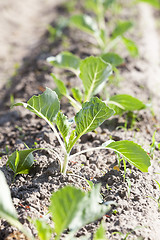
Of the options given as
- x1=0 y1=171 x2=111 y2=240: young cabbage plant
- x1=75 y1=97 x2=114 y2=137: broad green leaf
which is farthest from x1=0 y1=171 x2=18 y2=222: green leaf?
x1=75 y1=97 x2=114 y2=137: broad green leaf

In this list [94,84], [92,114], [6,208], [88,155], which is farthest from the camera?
[94,84]

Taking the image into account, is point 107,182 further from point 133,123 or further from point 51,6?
point 51,6

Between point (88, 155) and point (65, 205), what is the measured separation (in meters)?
0.79

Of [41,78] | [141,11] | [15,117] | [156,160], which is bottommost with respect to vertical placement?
[156,160]

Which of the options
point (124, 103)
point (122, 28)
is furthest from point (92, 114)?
point (122, 28)

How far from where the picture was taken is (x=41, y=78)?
9.37 feet

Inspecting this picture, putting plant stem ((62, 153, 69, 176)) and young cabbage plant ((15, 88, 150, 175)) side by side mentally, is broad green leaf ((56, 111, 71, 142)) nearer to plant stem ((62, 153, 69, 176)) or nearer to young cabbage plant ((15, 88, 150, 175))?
young cabbage plant ((15, 88, 150, 175))

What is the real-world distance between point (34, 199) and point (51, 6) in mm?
4949

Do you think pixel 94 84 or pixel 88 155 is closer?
pixel 88 155

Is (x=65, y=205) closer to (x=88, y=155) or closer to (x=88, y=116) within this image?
(x=88, y=116)

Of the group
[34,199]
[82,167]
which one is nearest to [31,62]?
[82,167]

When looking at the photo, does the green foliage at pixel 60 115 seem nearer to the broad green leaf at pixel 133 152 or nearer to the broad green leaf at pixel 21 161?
the broad green leaf at pixel 21 161

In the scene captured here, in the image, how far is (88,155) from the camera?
1.85m

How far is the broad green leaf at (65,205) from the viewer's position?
105 cm
